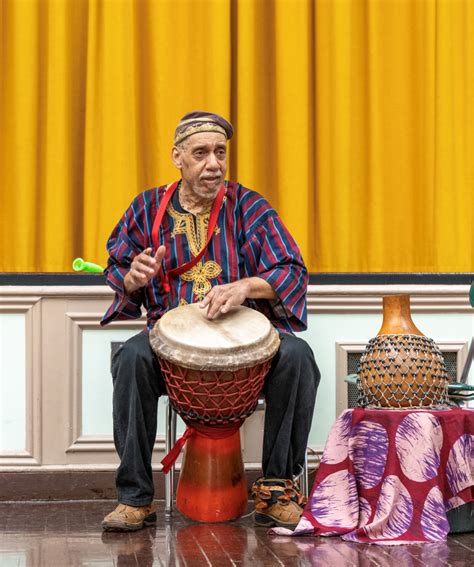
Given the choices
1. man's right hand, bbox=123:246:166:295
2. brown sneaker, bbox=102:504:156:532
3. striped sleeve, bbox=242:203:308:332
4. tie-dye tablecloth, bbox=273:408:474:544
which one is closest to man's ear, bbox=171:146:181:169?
striped sleeve, bbox=242:203:308:332

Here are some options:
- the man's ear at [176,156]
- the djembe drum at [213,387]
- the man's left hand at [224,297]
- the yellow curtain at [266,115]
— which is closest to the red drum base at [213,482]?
the djembe drum at [213,387]

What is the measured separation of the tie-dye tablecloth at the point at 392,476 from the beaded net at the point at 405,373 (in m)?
0.06

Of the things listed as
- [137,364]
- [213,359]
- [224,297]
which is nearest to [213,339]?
[213,359]

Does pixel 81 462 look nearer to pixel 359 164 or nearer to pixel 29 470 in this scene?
pixel 29 470

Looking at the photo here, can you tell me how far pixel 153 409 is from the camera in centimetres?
365

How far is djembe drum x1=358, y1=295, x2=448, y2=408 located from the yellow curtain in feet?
3.86

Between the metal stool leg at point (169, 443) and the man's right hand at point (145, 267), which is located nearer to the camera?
the man's right hand at point (145, 267)

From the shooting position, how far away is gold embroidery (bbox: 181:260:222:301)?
3.84 metres

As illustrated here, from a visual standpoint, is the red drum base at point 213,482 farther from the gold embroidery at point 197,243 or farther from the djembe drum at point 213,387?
the gold embroidery at point 197,243

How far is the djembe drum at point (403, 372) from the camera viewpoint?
3.43m

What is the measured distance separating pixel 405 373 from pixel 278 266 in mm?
615

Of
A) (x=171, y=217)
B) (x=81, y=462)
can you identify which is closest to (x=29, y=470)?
(x=81, y=462)

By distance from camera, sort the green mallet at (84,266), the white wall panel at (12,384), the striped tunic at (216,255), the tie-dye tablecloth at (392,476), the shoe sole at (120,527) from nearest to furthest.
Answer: the tie-dye tablecloth at (392,476) < the shoe sole at (120,527) < the striped tunic at (216,255) < the green mallet at (84,266) < the white wall panel at (12,384)

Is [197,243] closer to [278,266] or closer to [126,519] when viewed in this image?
[278,266]
